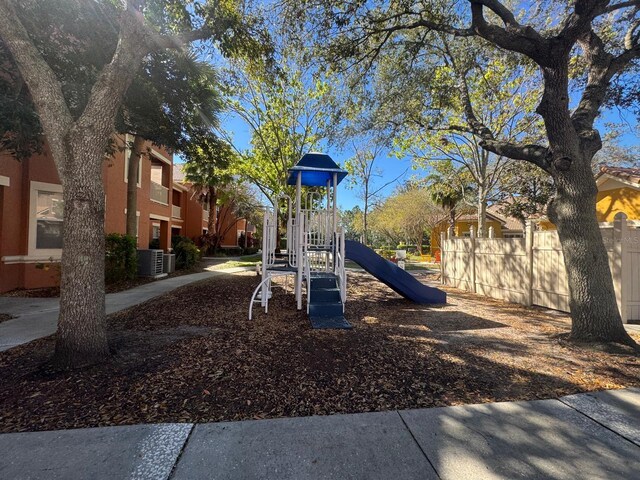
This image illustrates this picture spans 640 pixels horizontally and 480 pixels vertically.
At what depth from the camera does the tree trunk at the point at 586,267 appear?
4.90 meters

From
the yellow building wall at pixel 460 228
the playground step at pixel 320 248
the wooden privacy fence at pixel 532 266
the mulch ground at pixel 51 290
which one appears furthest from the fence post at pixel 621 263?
the yellow building wall at pixel 460 228

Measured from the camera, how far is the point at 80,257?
383cm

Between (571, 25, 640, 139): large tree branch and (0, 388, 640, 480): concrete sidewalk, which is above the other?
(571, 25, 640, 139): large tree branch

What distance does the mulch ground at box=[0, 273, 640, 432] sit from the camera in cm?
305

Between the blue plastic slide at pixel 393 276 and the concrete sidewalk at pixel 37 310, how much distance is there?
5.52m

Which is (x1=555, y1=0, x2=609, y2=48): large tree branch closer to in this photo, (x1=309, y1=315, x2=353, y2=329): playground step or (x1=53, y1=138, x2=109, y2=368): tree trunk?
(x1=309, y1=315, x2=353, y2=329): playground step

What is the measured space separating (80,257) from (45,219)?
327 inches

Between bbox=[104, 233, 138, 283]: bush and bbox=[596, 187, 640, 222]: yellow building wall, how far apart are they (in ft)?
54.9

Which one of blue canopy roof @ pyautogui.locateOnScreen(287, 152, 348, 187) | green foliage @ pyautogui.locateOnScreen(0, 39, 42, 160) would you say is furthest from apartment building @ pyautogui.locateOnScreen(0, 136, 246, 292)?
blue canopy roof @ pyautogui.locateOnScreen(287, 152, 348, 187)

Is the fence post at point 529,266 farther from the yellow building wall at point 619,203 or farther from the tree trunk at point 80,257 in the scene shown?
the tree trunk at point 80,257

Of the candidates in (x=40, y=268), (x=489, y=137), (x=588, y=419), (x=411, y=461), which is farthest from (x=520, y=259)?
(x=40, y=268)

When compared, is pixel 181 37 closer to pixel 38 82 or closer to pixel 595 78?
pixel 38 82

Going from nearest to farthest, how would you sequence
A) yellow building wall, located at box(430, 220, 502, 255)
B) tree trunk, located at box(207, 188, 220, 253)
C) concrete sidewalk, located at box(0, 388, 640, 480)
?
concrete sidewalk, located at box(0, 388, 640, 480), tree trunk, located at box(207, 188, 220, 253), yellow building wall, located at box(430, 220, 502, 255)

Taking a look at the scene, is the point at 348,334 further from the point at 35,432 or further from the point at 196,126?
the point at 196,126
